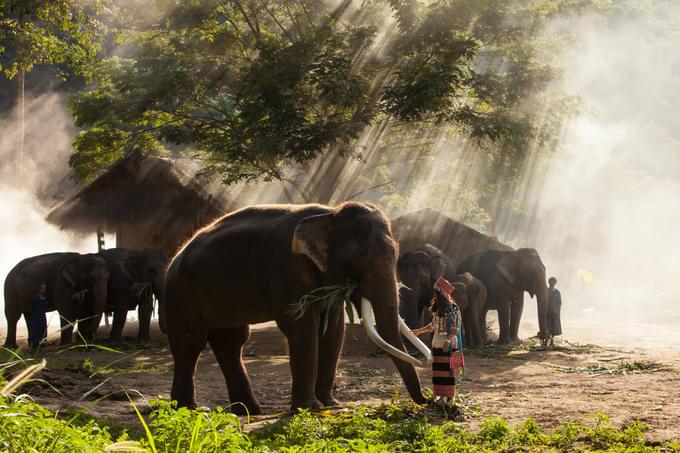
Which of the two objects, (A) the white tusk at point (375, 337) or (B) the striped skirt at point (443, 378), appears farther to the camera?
(B) the striped skirt at point (443, 378)

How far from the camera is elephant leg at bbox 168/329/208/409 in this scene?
9.73 meters

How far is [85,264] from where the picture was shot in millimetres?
20484

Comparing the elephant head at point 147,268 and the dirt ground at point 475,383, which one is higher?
the elephant head at point 147,268

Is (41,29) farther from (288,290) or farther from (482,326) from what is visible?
(482,326)

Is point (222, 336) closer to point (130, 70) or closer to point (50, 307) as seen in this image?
point (50, 307)

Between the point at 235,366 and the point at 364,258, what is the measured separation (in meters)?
2.19

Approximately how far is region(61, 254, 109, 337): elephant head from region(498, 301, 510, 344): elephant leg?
29.8 ft

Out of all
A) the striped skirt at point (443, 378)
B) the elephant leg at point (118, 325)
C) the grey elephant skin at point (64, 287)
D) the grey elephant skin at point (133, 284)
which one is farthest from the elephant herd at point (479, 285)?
the striped skirt at point (443, 378)

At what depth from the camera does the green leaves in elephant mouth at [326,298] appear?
861 cm

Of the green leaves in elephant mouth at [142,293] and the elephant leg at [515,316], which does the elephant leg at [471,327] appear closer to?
the elephant leg at [515,316]

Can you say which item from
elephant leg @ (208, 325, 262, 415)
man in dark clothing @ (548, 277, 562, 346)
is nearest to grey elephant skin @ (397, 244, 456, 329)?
man in dark clothing @ (548, 277, 562, 346)

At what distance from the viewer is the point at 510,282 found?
21.4m

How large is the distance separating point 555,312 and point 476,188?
1065cm

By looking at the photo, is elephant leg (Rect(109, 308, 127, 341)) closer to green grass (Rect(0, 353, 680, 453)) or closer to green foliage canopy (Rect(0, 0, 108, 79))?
green foliage canopy (Rect(0, 0, 108, 79))
